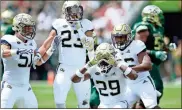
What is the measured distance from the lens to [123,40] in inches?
345

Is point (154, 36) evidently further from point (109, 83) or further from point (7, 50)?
point (7, 50)

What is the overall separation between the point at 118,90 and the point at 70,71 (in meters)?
1.25

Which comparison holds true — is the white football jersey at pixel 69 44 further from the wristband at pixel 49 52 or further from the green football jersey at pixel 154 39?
the green football jersey at pixel 154 39

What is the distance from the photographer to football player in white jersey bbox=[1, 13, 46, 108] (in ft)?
27.9

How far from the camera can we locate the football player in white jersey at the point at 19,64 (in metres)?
8.51

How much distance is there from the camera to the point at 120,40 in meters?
8.77

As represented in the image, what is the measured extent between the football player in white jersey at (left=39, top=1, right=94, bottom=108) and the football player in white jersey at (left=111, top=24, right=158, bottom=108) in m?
0.66

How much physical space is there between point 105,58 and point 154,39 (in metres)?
2.09

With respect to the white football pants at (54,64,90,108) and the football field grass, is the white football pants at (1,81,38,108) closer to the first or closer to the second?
the white football pants at (54,64,90,108)

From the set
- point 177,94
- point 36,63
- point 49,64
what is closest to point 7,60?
point 36,63

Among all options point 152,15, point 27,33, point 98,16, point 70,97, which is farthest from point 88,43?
point 98,16

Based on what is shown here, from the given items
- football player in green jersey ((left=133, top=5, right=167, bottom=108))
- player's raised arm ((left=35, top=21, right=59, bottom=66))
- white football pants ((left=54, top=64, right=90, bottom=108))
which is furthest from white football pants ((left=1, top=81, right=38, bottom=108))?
football player in green jersey ((left=133, top=5, right=167, bottom=108))

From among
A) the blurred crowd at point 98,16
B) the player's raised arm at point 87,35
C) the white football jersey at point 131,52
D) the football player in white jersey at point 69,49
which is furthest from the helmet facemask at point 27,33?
the blurred crowd at point 98,16

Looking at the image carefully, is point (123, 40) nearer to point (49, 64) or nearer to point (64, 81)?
point (64, 81)
